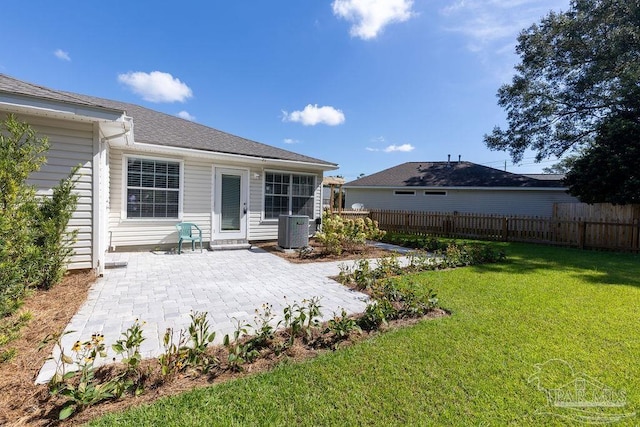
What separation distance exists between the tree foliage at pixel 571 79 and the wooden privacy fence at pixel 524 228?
525 cm

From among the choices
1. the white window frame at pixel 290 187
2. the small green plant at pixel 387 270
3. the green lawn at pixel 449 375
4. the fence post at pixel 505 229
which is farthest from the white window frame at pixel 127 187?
the fence post at pixel 505 229

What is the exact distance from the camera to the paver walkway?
336 centimetres

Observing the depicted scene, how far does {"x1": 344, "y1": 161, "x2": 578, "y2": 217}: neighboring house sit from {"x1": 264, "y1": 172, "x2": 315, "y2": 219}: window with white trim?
1000cm

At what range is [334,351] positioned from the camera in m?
2.90

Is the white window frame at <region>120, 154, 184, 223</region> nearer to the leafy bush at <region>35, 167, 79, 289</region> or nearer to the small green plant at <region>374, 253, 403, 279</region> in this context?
the leafy bush at <region>35, 167, 79, 289</region>

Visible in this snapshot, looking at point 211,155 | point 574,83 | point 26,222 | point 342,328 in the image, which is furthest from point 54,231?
point 574,83

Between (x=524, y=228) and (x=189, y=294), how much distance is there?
42.2ft

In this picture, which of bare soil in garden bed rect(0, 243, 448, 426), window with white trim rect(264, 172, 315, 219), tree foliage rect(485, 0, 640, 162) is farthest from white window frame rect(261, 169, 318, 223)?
tree foliage rect(485, 0, 640, 162)

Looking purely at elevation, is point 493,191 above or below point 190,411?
above

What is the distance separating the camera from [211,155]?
823 centimetres

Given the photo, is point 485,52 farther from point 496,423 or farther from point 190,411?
point 190,411

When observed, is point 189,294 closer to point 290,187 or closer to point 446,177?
point 290,187

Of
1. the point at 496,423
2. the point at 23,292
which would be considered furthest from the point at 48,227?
the point at 496,423

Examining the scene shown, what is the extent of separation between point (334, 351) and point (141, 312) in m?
2.58
